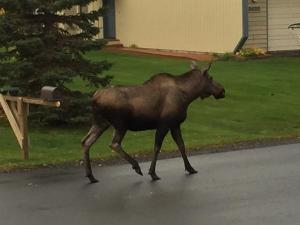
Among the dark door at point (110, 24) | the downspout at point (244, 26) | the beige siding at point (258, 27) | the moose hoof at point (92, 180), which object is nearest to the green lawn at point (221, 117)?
the downspout at point (244, 26)

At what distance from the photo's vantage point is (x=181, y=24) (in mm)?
30781

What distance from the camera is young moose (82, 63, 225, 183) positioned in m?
11.1

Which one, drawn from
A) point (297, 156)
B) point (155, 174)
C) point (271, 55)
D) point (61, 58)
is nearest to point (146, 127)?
point (155, 174)

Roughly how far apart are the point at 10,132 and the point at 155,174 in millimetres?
5622

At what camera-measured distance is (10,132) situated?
52.5 ft

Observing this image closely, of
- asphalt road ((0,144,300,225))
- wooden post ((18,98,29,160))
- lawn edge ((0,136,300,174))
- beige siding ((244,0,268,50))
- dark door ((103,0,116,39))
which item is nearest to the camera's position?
asphalt road ((0,144,300,225))

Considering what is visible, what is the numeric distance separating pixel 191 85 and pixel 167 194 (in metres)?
2.22

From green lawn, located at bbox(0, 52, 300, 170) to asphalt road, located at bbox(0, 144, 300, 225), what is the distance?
1595 millimetres

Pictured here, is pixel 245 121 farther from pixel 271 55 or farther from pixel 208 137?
pixel 271 55

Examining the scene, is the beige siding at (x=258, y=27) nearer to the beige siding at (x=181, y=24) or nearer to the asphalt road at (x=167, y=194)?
the beige siding at (x=181, y=24)

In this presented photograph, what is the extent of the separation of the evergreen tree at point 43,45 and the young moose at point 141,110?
4760mm

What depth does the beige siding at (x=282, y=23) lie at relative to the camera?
29.6 m

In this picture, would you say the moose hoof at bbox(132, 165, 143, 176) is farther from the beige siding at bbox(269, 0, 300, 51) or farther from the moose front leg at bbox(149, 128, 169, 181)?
the beige siding at bbox(269, 0, 300, 51)

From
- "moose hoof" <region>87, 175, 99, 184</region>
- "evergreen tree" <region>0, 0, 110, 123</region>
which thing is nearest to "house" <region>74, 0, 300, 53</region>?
"evergreen tree" <region>0, 0, 110, 123</region>
